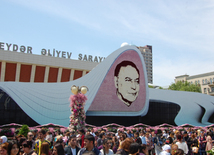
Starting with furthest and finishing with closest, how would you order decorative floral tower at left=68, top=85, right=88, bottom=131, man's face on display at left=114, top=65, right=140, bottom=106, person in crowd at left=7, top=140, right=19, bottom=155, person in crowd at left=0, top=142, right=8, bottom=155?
man's face on display at left=114, top=65, right=140, bottom=106 < decorative floral tower at left=68, top=85, right=88, bottom=131 < person in crowd at left=7, top=140, right=19, bottom=155 < person in crowd at left=0, top=142, right=8, bottom=155

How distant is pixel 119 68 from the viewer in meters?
28.9

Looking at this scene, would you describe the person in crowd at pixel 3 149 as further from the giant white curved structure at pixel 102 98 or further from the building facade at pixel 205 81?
the building facade at pixel 205 81

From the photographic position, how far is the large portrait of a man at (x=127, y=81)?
2869 cm

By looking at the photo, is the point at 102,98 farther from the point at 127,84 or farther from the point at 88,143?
the point at 88,143

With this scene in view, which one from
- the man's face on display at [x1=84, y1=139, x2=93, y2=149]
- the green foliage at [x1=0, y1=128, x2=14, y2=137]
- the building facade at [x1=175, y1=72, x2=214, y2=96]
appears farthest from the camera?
the building facade at [x1=175, y1=72, x2=214, y2=96]

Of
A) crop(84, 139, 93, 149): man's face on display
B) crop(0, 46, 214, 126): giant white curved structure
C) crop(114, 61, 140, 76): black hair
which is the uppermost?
crop(114, 61, 140, 76): black hair

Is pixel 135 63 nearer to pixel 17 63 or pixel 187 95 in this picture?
pixel 187 95

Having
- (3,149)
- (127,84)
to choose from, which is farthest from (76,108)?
(127,84)

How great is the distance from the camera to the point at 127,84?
29.4 meters

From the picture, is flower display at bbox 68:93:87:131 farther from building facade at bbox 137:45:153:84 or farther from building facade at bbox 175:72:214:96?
building facade at bbox 137:45:153:84

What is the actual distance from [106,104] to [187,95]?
1415 centimetres

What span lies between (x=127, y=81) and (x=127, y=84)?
402mm

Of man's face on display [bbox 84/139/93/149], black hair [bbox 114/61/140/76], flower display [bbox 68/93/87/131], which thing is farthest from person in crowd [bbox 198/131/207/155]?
black hair [bbox 114/61/140/76]

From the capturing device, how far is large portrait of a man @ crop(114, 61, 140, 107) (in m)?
28.7
